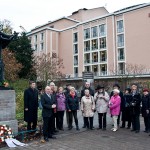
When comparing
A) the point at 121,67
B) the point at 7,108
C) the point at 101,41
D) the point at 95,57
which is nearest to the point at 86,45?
the point at 95,57

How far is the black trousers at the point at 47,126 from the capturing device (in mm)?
8983

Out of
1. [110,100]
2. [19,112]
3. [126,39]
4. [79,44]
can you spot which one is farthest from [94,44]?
[110,100]

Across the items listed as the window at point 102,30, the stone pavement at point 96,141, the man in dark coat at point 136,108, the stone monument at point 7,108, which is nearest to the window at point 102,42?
the window at point 102,30

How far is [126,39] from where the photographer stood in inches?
1924

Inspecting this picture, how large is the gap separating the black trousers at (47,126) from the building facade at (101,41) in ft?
108

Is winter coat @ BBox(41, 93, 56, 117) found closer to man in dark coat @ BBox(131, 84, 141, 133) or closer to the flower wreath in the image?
the flower wreath

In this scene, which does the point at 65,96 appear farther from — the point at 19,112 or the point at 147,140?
the point at 19,112

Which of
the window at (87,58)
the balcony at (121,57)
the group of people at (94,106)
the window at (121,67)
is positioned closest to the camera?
the group of people at (94,106)

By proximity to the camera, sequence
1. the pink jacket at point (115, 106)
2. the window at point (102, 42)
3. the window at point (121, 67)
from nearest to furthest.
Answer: the pink jacket at point (115, 106) → the window at point (121, 67) → the window at point (102, 42)

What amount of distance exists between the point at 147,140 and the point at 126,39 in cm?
4137

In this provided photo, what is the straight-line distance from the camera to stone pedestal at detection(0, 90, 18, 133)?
9344 millimetres

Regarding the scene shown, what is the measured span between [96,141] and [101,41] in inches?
1799

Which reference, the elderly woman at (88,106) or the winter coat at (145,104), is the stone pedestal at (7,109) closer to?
the elderly woman at (88,106)

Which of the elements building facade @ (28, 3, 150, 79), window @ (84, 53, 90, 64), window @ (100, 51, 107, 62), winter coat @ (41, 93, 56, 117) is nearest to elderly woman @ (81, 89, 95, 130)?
winter coat @ (41, 93, 56, 117)
